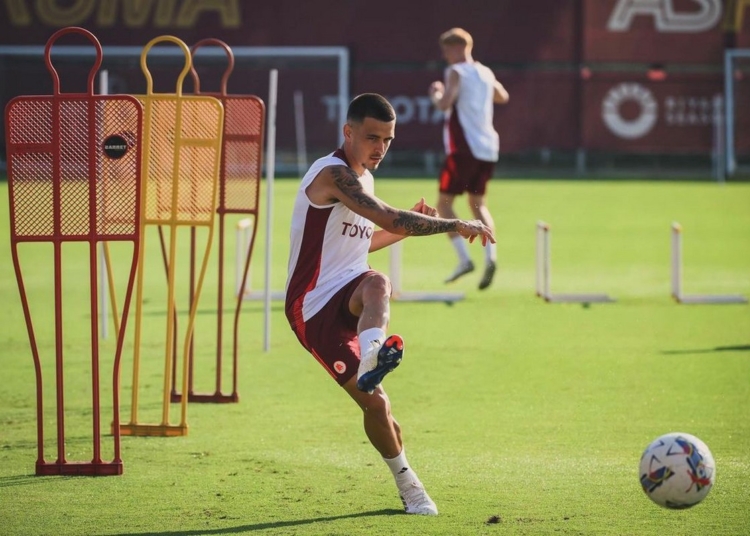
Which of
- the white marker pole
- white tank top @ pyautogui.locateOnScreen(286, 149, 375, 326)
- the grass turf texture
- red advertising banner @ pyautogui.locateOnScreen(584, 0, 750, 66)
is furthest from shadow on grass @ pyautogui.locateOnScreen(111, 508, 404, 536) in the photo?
red advertising banner @ pyautogui.locateOnScreen(584, 0, 750, 66)

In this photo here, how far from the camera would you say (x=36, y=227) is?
6.91 metres

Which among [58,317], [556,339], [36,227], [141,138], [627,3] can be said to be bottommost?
[556,339]

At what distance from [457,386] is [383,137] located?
12.4ft

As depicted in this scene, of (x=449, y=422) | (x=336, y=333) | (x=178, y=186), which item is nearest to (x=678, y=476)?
(x=336, y=333)

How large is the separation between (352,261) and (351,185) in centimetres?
42

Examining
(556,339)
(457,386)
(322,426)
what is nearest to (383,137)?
(322,426)

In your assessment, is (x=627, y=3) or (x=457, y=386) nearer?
(x=457, y=386)

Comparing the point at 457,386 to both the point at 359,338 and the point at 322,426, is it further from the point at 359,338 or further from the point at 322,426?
the point at 359,338

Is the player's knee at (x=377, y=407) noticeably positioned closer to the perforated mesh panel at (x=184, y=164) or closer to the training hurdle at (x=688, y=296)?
the perforated mesh panel at (x=184, y=164)

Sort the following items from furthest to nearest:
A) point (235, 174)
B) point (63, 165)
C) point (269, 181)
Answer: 1. point (269, 181)
2. point (235, 174)
3. point (63, 165)

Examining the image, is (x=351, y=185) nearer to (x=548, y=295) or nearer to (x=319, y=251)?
(x=319, y=251)

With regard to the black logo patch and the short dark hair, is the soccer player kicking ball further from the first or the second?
the black logo patch

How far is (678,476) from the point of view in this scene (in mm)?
5863

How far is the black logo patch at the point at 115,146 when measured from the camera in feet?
22.8
